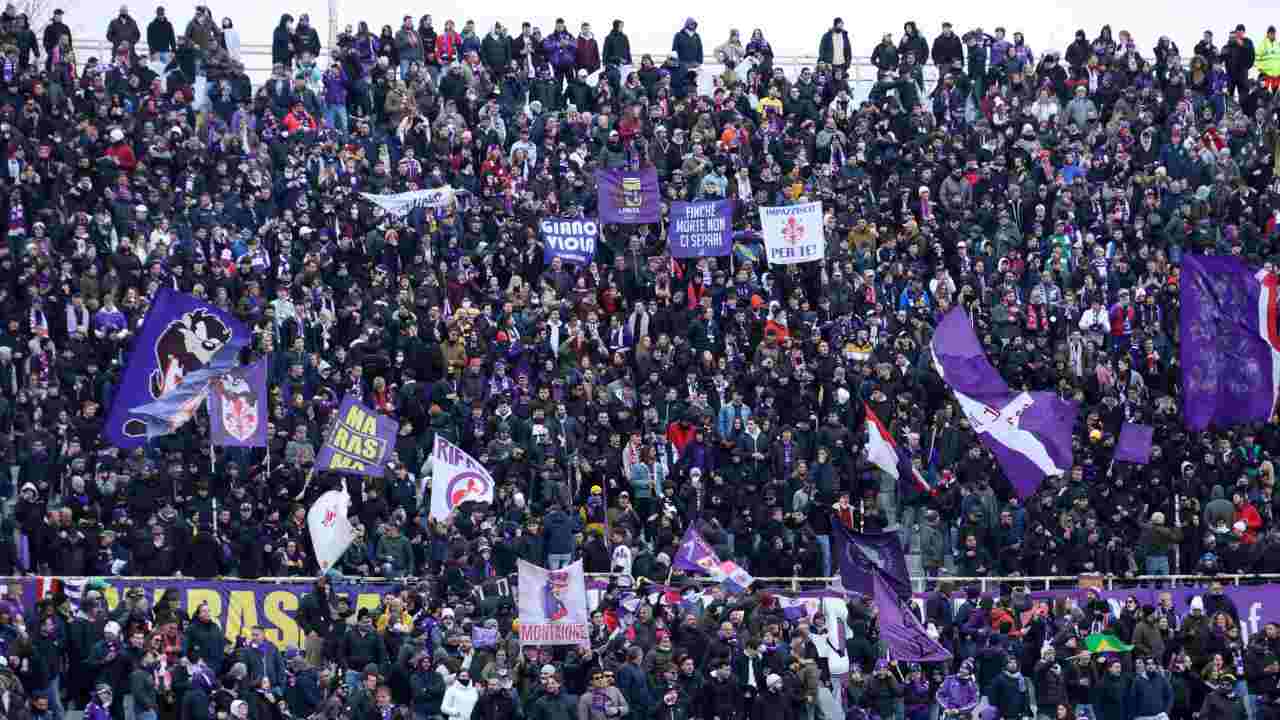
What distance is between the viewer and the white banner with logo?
42.8 metres

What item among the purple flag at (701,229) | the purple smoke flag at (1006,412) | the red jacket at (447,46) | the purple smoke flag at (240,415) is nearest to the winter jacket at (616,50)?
the red jacket at (447,46)

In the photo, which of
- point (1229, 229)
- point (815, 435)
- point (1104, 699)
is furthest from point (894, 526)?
point (1229, 229)

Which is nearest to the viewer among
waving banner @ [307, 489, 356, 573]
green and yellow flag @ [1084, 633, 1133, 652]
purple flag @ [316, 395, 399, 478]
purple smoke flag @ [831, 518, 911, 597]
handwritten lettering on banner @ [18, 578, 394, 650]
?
handwritten lettering on banner @ [18, 578, 394, 650]

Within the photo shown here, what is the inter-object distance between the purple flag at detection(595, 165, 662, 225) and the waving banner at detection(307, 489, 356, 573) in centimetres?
892

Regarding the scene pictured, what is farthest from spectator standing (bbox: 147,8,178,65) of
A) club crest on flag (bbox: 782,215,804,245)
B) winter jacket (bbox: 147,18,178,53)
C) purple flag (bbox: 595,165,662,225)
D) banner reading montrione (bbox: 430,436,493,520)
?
banner reading montrione (bbox: 430,436,493,520)

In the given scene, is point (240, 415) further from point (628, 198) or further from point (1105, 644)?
point (1105, 644)

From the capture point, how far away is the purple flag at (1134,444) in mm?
39281

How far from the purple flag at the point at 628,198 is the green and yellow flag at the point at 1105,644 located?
11.2m

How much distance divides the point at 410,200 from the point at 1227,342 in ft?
33.9

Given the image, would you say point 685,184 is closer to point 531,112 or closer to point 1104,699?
point 531,112

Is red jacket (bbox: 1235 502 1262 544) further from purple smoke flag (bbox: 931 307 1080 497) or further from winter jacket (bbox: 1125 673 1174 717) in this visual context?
winter jacket (bbox: 1125 673 1174 717)

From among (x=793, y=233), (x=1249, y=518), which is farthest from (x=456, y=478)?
(x=1249, y=518)

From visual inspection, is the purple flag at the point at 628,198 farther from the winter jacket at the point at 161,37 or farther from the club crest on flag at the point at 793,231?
the winter jacket at the point at 161,37

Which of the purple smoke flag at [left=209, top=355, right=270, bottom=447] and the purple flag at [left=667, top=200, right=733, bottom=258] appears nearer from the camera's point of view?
the purple smoke flag at [left=209, top=355, right=270, bottom=447]
